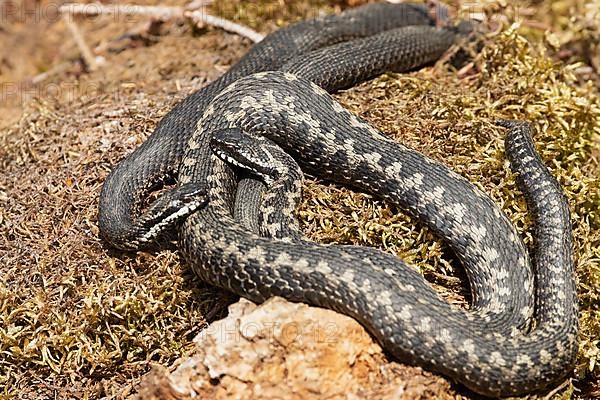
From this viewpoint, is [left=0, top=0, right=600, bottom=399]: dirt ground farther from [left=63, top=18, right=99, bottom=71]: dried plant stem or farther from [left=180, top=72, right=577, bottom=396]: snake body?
[left=63, top=18, right=99, bottom=71]: dried plant stem

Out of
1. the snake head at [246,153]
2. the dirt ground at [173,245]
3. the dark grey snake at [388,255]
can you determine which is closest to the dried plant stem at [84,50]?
the dirt ground at [173,245]

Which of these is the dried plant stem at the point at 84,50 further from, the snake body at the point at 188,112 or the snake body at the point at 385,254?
the snake body at the point at 385,254

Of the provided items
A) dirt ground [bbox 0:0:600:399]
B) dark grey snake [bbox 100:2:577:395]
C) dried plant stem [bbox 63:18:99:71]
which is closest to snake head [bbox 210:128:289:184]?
dark grey snake [bbox 100:2:577:395]

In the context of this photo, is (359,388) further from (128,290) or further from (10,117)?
(10,117)

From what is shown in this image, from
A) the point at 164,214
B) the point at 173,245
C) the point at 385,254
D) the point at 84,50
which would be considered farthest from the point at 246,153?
the point at 84,50

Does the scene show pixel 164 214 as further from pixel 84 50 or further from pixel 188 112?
pixel 84 50
